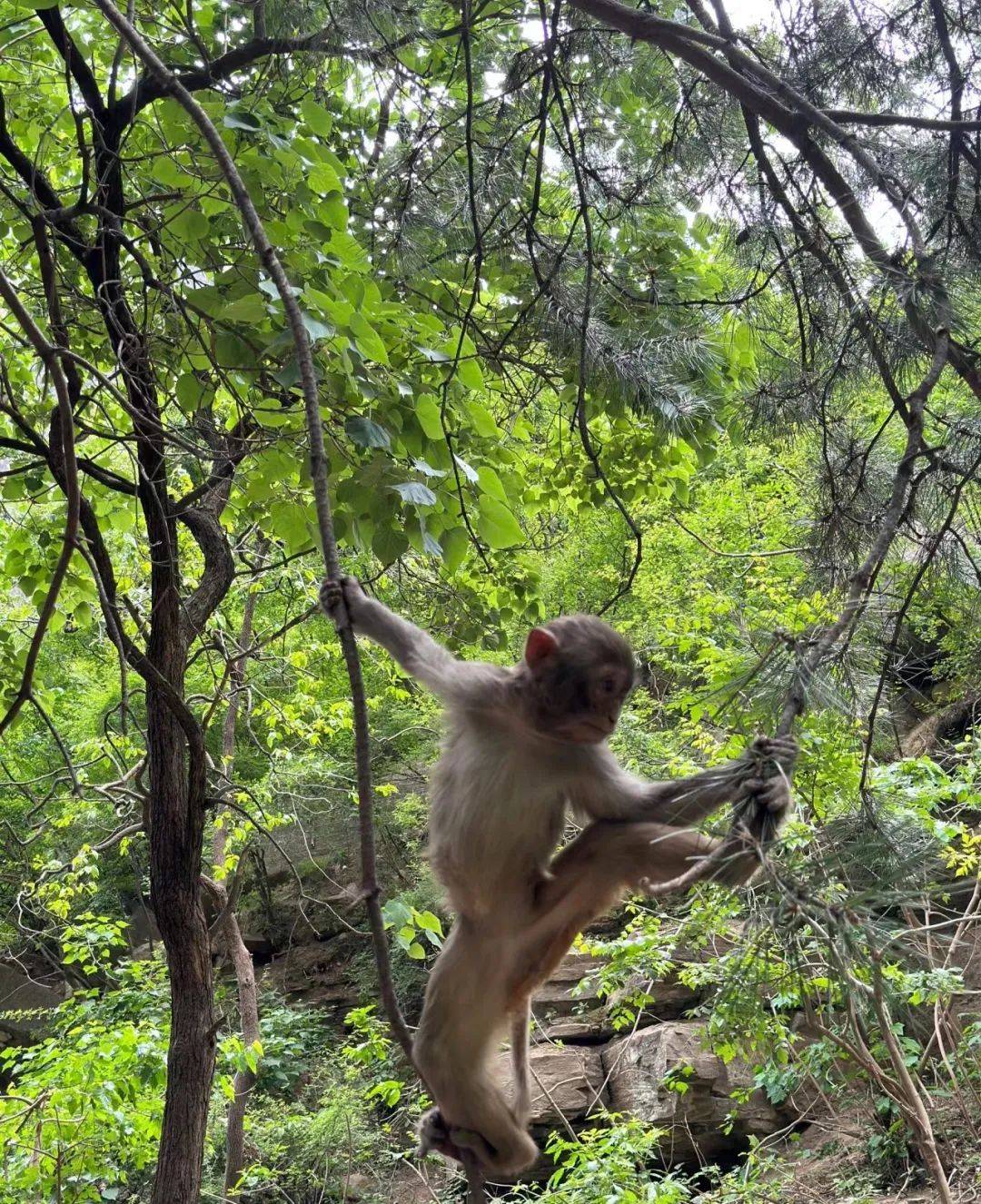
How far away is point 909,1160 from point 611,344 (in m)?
8.21

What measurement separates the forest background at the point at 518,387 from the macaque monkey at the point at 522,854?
0.84 ft

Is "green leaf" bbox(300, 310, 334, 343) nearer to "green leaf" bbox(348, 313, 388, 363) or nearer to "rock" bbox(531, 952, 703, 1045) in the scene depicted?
"green leaf" bbox(348, 313, 388, 363)

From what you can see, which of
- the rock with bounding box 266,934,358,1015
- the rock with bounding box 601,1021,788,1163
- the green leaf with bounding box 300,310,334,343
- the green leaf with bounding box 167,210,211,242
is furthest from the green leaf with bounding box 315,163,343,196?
the rock with bounding box 266,934,358,1015

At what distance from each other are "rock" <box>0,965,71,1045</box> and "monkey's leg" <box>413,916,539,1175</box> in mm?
15406

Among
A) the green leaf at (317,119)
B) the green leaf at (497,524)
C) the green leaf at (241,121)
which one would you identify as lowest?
the green leaf at (497,524)

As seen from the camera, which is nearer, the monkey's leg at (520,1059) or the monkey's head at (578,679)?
the monkey's head at (578,679)

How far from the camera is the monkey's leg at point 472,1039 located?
7.48 feet

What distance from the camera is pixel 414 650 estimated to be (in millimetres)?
2639

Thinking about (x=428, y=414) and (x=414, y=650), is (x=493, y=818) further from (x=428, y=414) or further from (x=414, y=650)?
(x=428, y=414)

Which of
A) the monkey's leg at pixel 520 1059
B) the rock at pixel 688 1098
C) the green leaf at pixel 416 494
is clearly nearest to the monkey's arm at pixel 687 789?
the monkey's leg at pixel 520 1059

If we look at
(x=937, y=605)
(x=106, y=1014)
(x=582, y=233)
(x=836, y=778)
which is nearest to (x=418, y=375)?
(x=582, y=233)

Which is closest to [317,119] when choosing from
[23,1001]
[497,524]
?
[497,524]

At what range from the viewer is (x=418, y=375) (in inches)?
144

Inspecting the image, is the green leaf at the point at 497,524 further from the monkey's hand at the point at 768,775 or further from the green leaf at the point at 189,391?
the monkey's hand at the point at 768,775
